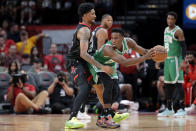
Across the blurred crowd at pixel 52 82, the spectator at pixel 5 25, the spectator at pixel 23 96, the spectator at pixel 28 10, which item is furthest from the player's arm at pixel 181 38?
the spectator at pixel 28 10

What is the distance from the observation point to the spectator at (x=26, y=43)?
42.4 feet

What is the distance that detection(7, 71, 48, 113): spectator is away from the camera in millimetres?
9875

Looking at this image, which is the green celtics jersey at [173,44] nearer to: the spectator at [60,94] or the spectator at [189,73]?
the spectator at [189,73]

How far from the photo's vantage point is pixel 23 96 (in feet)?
32.2

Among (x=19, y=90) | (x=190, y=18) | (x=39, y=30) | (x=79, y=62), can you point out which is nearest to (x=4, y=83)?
(x=19, y=90)

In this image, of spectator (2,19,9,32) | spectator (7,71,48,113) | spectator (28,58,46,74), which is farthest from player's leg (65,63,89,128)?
spectator (2,19,9,32)

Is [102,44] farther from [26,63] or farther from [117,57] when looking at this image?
[26,63]

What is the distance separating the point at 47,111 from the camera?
10219 mm

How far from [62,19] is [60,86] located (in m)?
5.05

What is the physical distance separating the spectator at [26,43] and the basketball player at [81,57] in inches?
255

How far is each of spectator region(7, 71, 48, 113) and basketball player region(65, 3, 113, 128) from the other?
3509 millimetres

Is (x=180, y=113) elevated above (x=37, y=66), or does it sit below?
below

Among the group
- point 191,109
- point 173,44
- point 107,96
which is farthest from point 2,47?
point 107,96

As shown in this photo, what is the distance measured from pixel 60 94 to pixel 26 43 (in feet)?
9.69
